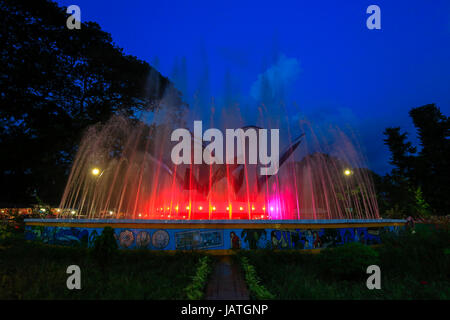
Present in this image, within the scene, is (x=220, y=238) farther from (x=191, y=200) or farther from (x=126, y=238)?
(x=191, y=200)

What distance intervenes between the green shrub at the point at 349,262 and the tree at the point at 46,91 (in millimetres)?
23922

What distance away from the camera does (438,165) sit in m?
35.1

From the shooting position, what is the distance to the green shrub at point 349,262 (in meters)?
6.43

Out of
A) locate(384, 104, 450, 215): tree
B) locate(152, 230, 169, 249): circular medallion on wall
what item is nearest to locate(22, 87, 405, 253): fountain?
locate(152, 230, 169, 249): circular medallion on wall

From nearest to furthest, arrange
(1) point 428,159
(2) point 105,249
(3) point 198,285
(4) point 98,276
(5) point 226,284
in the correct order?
(3) point 198,285 → (5) point 226,284 → (4) point 98,276 → (2) point 105,249 → (1) point 428,159

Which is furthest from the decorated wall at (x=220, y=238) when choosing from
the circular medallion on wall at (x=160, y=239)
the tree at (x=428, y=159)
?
the tree at (x=428, y=159)

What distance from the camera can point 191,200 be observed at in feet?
65.7

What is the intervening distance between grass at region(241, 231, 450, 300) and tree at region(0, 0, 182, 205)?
22.9m

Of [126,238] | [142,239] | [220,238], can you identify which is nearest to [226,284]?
[220,238]

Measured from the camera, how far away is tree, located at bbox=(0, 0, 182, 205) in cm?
2220

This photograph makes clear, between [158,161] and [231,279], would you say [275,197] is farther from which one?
[231,279]

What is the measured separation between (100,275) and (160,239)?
12.0ft

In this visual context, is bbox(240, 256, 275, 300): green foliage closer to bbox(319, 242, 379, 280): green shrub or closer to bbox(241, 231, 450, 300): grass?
bbox(241, 231, 450, 300): grass

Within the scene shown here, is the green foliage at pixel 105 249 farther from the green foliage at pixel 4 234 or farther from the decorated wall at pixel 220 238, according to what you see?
the green foliage at pixel 4 234
